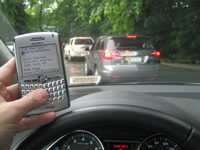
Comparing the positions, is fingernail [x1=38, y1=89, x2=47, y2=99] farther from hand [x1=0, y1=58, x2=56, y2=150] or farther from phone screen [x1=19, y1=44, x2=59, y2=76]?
phone screen [x1=19, y1=44, x2=59, y2=76]

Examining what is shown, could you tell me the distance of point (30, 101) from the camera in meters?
1.33

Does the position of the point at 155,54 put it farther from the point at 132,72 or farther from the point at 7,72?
the point at 7,72

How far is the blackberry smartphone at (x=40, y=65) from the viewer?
4.79 feet

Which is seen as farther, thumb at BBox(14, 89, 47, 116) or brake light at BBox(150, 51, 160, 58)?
brake light at BBox(150, 51, 160, 58)

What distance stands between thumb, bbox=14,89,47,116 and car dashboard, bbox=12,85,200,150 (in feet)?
0.82

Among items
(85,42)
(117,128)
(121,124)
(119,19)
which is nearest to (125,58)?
(119,19)

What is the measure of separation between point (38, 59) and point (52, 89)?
0.20 m

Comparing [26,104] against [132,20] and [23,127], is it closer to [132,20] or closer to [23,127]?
[23,127]

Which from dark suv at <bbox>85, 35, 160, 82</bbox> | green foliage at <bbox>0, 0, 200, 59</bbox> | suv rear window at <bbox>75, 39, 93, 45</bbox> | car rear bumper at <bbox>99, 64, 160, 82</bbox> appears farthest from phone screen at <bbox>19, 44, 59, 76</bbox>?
suv rear window at <bbox>75, 39, 93, 45</bbox>

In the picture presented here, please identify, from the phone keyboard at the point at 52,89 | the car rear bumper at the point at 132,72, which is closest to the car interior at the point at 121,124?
the phone keyboard at the point at 52,89

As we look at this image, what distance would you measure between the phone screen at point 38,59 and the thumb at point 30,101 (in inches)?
6.3

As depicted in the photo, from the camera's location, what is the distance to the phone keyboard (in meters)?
1.46

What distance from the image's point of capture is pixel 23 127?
155 cm

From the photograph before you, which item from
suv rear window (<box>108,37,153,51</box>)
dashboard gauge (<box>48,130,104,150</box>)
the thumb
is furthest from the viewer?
suv rear window (<box>108,37,153,51</box>)
